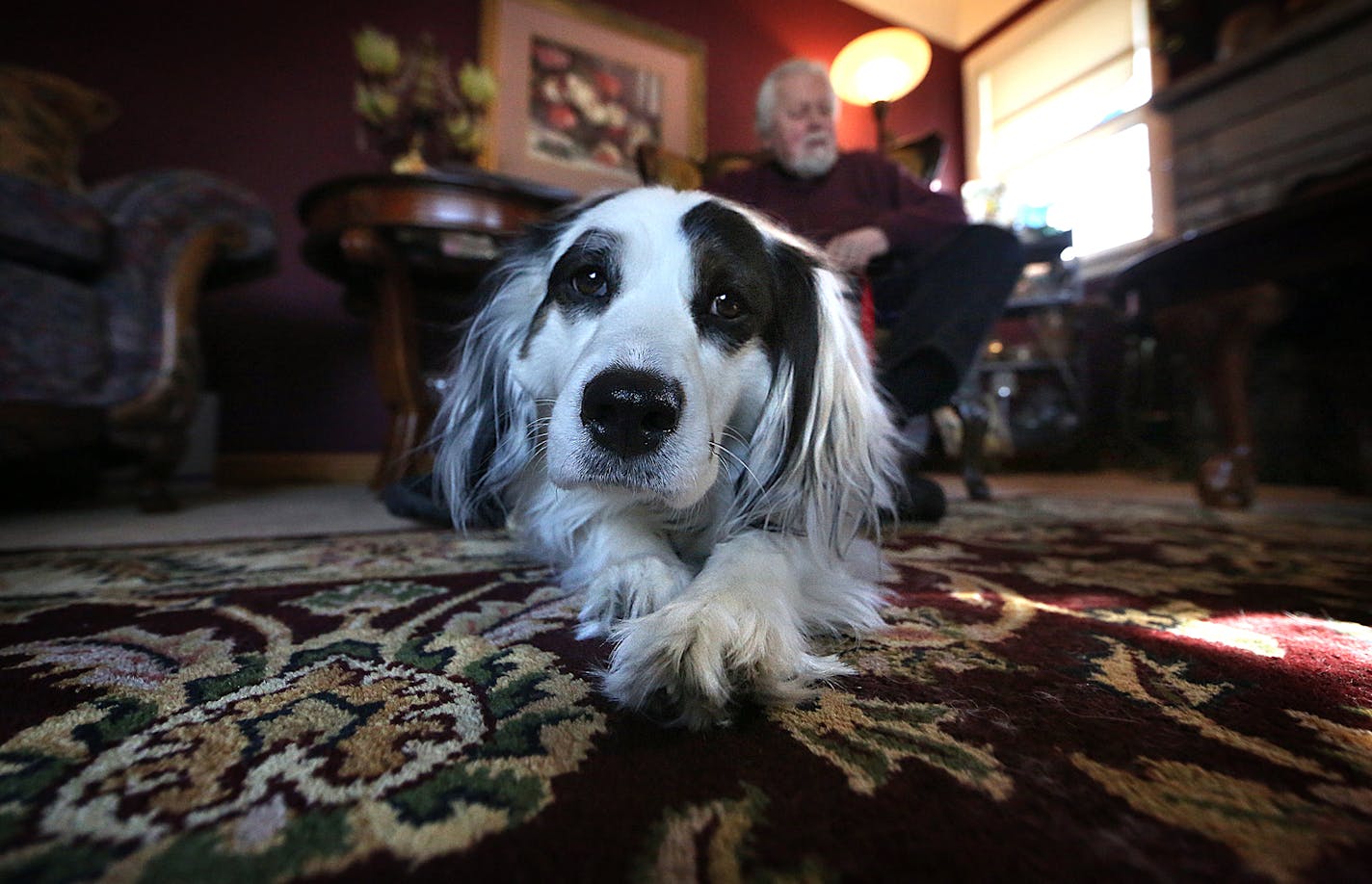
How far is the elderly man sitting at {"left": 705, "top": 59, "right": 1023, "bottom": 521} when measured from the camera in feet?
4.79

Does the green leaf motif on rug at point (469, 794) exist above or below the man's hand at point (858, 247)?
below

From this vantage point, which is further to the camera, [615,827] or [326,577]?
[326,577]

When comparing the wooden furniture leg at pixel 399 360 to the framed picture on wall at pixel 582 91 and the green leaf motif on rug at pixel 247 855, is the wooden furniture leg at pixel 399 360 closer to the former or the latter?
the framed picture on wall at pixel 582 91

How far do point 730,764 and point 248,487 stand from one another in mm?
2939

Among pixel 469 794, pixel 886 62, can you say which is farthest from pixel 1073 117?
pixel 469 794

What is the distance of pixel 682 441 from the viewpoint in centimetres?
63

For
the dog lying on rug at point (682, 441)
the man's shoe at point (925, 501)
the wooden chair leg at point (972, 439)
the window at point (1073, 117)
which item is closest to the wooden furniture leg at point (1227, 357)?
the wooden chair leg at point (972, 439)

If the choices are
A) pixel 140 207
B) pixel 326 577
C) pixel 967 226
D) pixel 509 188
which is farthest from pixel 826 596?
pixel 140 207

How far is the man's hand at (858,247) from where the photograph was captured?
58.3 inches

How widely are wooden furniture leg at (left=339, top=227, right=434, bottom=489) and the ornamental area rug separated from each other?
4.46 ft

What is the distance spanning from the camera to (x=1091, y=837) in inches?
12.3

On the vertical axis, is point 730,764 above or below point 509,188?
below

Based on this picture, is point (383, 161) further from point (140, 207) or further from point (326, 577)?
point (326, 577)

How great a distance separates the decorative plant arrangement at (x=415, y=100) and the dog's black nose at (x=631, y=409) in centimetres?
184
